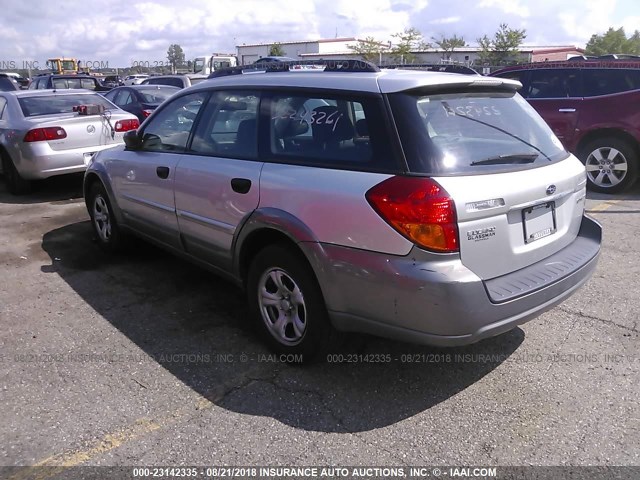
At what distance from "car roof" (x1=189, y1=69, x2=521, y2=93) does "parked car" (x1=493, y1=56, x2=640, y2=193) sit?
5.39 metres

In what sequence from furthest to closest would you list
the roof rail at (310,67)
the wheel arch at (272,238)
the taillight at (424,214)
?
the roof rail at (310,67) < the wheel arch at (272,238) < the taillight at (424,214)

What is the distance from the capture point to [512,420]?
3.00 meters

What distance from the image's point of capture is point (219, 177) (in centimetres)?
384

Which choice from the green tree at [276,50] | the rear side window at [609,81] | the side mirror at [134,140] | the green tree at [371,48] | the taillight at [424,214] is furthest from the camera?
the green tree at [276,50]

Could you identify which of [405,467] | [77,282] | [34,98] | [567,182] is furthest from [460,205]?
[34,98]

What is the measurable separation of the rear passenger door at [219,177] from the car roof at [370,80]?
0.19 meters

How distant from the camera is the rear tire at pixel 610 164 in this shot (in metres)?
8.07

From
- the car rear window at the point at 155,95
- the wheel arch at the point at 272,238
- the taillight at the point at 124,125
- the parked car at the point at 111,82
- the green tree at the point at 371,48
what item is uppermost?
the green tree at the point at 371,48

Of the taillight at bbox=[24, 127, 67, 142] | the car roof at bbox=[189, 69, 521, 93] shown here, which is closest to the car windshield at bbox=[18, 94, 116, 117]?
the taillight at bbox=[24, 127, 67, 142]

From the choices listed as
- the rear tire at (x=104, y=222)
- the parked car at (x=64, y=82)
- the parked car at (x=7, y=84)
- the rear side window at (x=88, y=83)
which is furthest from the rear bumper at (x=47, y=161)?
the rear side window at (x=88, y=83)

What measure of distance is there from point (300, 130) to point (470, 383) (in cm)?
186

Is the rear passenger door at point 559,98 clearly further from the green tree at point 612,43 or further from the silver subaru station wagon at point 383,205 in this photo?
the green tree at point 612,43

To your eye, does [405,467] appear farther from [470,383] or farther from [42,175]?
[42,175]

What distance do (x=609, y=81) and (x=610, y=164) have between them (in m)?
1.27
